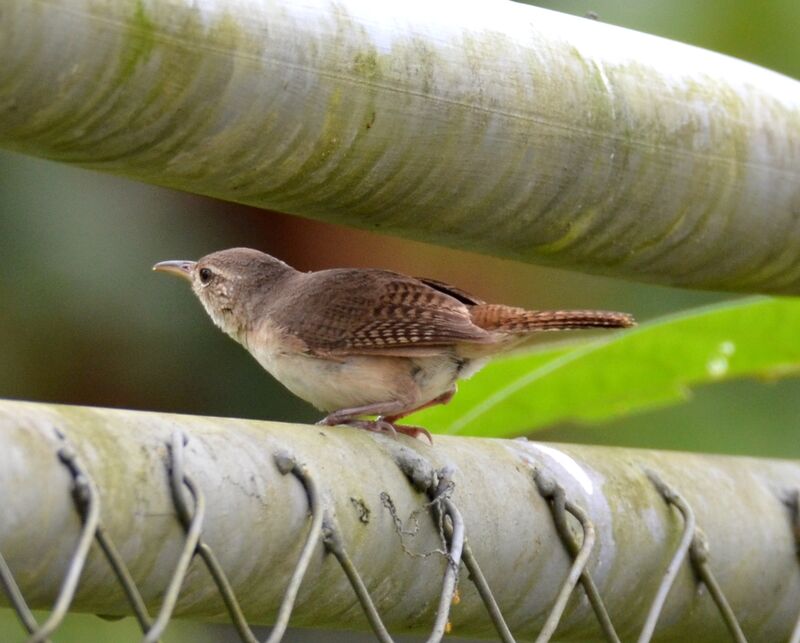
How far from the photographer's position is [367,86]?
5.50ft

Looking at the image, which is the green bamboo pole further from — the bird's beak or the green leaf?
the bird's beak

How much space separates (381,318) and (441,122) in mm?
1280

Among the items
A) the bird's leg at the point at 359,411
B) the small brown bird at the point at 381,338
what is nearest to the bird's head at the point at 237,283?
the small brown bird at the point at 381,338

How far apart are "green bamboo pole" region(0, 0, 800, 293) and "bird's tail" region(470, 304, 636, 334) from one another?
18.5 inches

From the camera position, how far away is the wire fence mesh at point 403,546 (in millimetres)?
1370

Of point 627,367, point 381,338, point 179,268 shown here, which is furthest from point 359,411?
point 179,268

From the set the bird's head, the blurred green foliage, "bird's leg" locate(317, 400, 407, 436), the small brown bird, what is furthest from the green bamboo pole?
the blurred green foliage

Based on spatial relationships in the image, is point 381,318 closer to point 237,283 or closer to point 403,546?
point 237,283

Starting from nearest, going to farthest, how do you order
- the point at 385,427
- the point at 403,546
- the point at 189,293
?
the point at 403,546 → the point at 385,427 → the point at 189,293

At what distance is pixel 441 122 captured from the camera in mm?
1761

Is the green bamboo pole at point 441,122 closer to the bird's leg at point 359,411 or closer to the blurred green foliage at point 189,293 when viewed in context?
the bird's leg at point 359,411

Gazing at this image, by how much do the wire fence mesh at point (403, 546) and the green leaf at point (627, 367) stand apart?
0.55 metres

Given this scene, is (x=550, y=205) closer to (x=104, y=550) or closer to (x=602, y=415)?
(x=104, y=550)

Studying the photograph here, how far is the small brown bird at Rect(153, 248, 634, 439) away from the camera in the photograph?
299 centimetres
